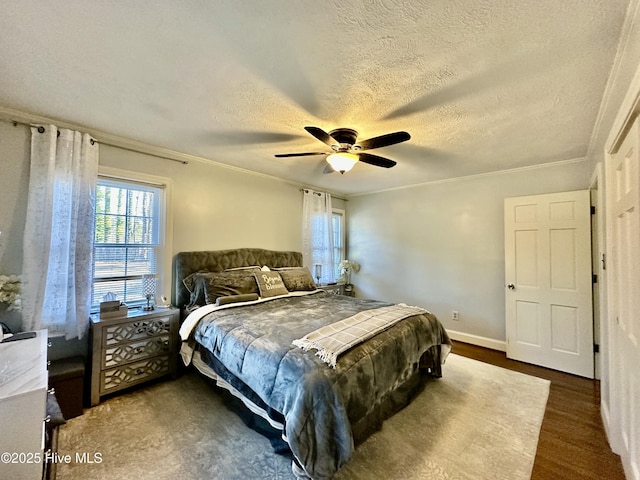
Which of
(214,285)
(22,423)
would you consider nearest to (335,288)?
(214,285)

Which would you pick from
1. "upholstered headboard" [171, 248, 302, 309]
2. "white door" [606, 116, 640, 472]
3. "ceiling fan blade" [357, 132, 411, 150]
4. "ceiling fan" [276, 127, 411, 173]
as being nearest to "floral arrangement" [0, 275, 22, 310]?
"upholstered headboard" [171, 248, 302, 309]

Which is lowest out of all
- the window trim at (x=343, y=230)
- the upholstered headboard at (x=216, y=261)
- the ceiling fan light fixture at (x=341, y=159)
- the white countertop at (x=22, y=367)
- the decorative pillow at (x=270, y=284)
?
the white countertop at (x=22, y=367)

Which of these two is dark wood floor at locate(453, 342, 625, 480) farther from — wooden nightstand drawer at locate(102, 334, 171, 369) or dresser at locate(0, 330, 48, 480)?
wooden nightstand drawer at locate(102, 334, 171, 369)

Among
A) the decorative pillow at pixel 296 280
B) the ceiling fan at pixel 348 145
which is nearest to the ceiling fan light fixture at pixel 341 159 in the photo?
the ceiling fan at pixel 348 145

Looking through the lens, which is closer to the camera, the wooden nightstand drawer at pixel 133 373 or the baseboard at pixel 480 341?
the wooden nightstand drawer at pixel 133 373

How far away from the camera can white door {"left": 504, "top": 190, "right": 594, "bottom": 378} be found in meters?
3.05

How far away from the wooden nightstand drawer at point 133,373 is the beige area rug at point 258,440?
12 cm

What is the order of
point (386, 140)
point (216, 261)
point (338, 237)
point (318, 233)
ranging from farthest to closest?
point (338, 237)
point (318, 233)
point (216, 261)
point (386, 140)

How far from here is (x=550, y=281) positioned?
10.7 ft

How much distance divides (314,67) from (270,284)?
2389 millimetres

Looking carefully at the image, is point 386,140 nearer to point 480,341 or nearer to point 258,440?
point 258,440

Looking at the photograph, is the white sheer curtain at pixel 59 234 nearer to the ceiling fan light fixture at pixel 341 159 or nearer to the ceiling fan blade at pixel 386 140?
the ceiling fan light fixture at pixel 341 159

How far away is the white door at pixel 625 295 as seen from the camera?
4.50 feet

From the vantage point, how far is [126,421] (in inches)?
84.1
